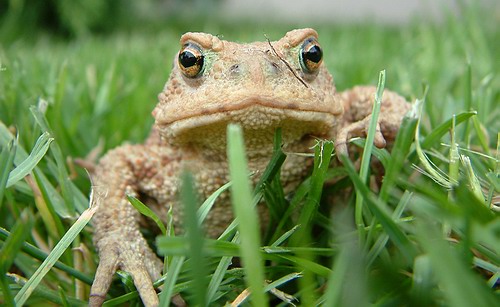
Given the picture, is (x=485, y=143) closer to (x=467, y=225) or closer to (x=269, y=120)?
(x=269, y=120)

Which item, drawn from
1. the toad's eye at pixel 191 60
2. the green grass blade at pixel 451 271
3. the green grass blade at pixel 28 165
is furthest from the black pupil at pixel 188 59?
the green grass blade at pixel 451 271

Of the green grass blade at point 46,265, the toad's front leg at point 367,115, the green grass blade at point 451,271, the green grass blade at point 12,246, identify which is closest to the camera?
Answer: the green grass blade at point 451,271

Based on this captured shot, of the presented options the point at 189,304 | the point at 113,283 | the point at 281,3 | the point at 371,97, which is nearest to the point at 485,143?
the point at 371,97

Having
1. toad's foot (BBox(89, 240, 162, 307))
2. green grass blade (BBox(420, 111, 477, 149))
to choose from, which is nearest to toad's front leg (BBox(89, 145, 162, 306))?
toad's foot (BBox(89, 240, 162, 307))

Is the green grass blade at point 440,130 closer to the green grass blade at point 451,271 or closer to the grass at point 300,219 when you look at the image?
the grass at point 300,219

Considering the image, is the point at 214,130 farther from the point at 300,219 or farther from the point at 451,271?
the point at 451,271

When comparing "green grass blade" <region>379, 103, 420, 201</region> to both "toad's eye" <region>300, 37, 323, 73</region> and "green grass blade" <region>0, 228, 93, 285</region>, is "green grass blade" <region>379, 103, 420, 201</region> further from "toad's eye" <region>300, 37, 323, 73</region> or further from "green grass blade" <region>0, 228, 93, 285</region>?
"green grass blade" <region>0, 228, 93, 285</region>
